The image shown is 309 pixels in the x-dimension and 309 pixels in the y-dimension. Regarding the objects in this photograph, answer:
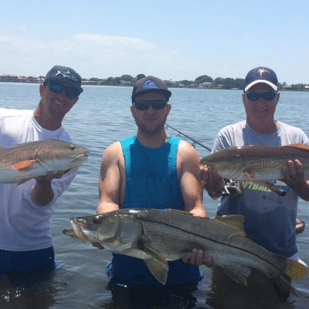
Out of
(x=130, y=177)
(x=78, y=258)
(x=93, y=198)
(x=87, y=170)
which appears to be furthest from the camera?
(x=87, y=170)

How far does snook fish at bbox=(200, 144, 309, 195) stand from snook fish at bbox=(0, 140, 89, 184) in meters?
1.51

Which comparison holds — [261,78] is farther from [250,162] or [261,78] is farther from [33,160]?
[33,160]

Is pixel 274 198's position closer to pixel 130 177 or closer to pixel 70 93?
pixel 130 177

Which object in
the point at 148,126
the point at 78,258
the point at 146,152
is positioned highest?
the point at 148,126

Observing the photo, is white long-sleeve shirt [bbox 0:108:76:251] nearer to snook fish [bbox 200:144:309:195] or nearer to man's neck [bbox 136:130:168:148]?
man's neck [bbox 136:130:168:148]

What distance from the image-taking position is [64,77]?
5078 mm

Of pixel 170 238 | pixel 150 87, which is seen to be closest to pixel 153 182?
pixel 170 238

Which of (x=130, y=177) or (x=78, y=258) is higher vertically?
(x=130, y=177)

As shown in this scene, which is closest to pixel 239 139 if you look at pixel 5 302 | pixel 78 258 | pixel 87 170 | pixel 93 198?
→ pixel 5 302

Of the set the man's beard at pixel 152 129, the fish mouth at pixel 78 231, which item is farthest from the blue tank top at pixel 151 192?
the fish mouth at pixel 78 231

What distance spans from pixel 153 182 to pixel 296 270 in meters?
1.74

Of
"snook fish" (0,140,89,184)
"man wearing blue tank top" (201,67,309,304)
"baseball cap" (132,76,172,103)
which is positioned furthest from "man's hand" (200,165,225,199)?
"snook fish" (0,140,89,184)

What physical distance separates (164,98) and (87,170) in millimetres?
10406

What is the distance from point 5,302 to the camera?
17.4 feet
